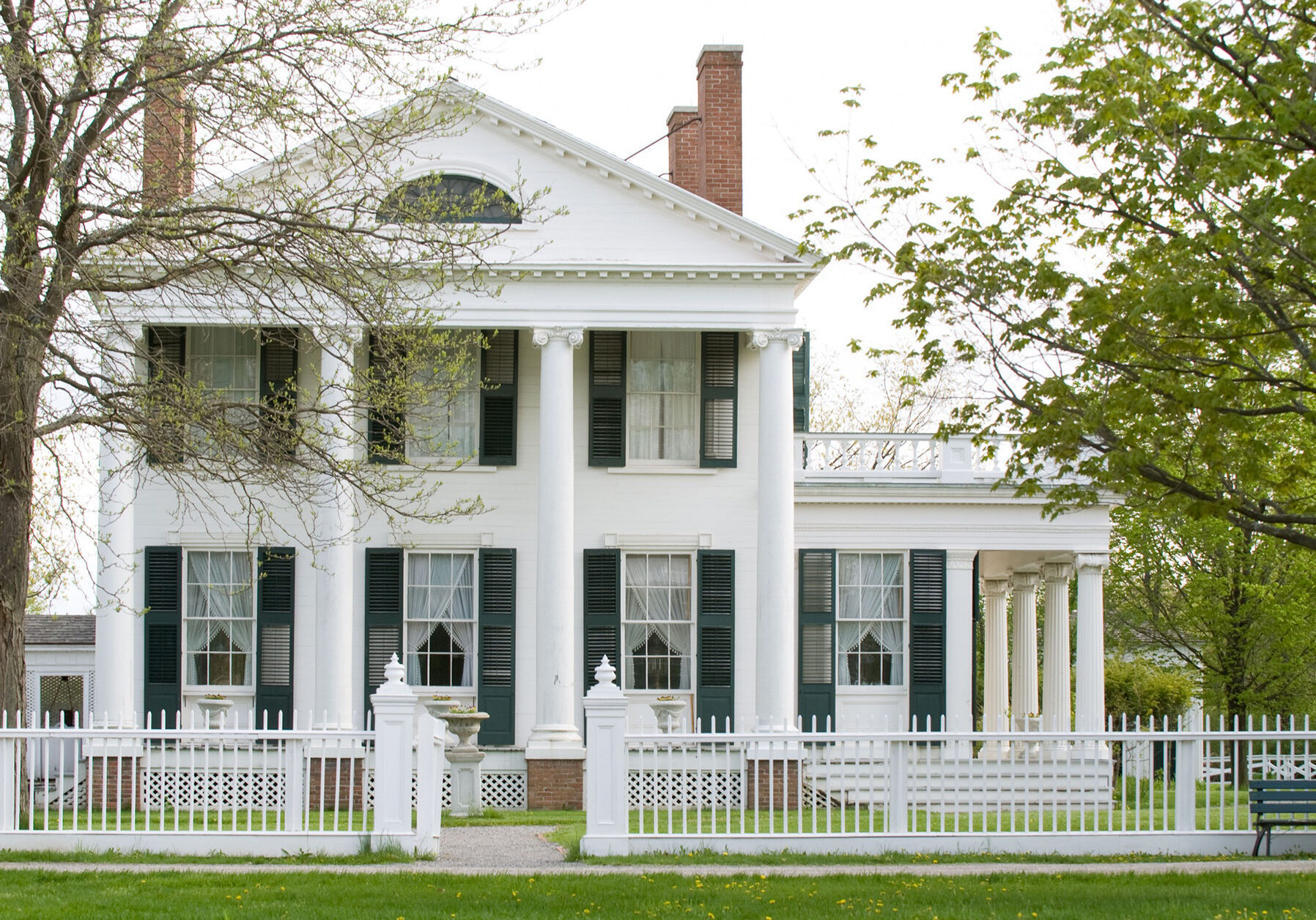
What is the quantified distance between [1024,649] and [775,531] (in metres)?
7.20

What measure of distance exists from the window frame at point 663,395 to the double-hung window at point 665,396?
0.5 inches

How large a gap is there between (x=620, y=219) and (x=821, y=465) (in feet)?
17.7

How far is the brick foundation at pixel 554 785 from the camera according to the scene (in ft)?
74.7

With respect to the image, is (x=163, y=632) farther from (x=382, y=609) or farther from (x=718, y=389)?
(x=718, y=389)

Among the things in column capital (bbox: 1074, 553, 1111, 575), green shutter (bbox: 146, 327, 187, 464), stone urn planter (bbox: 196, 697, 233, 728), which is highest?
green shutter (bbox: 146, 327, 187, 464)

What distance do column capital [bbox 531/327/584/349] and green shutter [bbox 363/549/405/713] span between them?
4044 mm

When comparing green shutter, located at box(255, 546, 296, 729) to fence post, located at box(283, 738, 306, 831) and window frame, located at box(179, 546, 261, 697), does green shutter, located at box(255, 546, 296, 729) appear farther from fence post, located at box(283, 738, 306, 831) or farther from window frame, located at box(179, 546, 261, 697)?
fence post, located at box(283, 738, 306, 831)

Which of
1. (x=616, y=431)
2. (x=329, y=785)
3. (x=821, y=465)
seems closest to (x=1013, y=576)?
(x=821, y=465)

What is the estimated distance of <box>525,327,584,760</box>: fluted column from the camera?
2325 cm

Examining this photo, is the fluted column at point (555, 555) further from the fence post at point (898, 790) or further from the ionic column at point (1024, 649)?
the ionic column at point (1024, 649)

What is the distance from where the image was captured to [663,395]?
998 inches

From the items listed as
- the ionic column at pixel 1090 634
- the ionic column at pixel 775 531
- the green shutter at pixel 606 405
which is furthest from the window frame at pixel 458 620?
the ionic column at pixel 1090 634

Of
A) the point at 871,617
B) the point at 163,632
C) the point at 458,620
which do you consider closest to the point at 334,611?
the point at 458,620

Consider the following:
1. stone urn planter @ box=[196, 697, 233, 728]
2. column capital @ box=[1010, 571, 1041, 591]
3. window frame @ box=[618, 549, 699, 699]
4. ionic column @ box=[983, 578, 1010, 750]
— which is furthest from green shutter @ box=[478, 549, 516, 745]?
column capital @ box=[1010, 571, 1041, 591]
